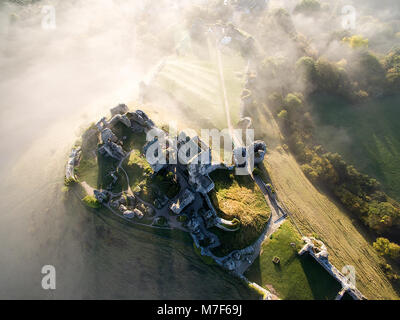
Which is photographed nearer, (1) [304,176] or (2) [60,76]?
(1) [304,176]

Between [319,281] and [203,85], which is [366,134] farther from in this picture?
[203,85]

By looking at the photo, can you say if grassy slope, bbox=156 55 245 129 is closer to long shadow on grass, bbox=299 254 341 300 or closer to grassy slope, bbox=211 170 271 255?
grassy slope, bbox=211 170 271 255

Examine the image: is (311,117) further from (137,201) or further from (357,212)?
(137,201)

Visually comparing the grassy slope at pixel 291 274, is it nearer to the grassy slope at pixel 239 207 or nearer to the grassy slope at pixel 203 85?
the grassy slope at pixel 239 207

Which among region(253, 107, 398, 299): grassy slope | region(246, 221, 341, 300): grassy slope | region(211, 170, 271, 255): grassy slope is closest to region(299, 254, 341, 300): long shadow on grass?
region(246, 221, 341, 300): grassy slope

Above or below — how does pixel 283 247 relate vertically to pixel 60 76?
below

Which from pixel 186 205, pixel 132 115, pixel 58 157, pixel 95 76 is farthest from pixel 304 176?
pixel 95 76

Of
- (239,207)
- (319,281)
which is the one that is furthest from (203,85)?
(319,281)

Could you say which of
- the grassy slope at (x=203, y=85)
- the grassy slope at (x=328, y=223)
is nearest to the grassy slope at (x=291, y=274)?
the grassy slope at (x=328, y=223)
